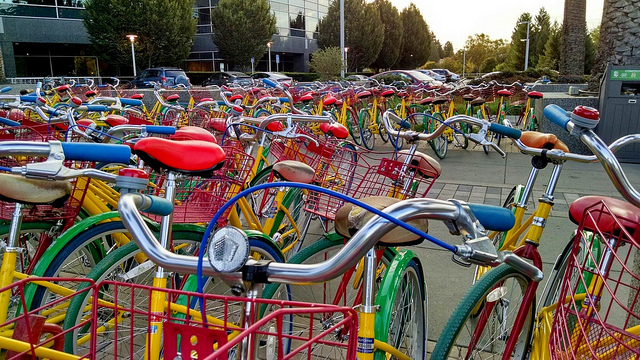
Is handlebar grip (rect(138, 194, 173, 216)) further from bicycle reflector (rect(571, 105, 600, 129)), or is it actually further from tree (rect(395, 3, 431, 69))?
tree (rect(395, 3, 431, 69))

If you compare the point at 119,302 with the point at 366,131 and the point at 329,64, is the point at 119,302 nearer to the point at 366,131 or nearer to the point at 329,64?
the point at 366,131

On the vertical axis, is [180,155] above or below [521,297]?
above

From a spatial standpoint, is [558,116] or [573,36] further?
[573,36]

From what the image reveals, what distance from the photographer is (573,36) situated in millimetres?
13281

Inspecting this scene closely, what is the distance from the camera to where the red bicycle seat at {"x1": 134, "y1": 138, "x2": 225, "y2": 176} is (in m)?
1.71

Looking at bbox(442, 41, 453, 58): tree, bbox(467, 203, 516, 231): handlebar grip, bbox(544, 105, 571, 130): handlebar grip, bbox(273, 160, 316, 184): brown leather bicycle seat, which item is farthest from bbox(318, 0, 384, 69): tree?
bbox(442, 41, 453, 58): tree

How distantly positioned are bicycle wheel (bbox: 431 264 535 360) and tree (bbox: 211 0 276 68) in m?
34.5

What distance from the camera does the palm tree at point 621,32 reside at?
8.00 meters

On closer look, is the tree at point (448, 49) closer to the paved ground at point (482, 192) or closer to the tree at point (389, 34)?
the tree at point (389, 34)

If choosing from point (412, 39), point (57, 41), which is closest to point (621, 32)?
point (57, 41)

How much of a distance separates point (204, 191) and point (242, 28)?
3386cm

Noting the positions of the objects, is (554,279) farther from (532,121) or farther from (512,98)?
(512,98)

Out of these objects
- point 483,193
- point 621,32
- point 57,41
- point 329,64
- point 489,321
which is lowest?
point 483,193

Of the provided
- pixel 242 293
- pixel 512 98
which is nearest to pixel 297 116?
pixel 242 293
